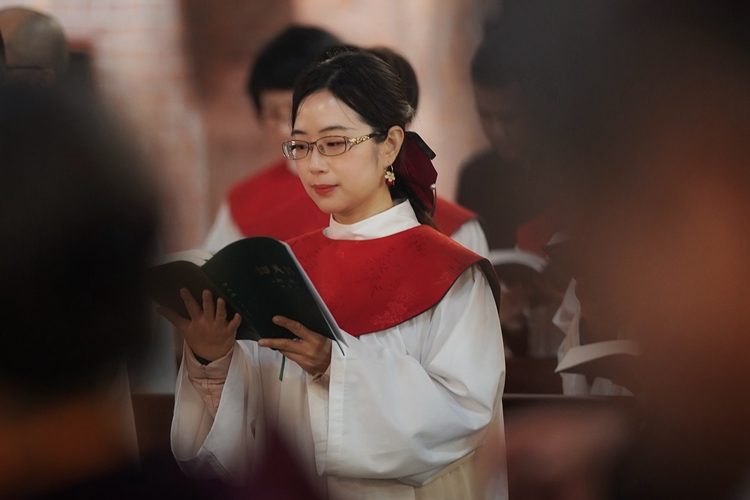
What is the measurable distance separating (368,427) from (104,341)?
0.57 meters

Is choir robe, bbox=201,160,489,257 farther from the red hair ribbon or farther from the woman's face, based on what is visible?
the woman's face

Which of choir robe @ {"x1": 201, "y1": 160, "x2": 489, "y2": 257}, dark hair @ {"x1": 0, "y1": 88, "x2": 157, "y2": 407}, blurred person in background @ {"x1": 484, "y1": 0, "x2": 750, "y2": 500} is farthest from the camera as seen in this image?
choir robe @ {"x1": 201, "y1": 160, "x2": 489, "y2": 257}

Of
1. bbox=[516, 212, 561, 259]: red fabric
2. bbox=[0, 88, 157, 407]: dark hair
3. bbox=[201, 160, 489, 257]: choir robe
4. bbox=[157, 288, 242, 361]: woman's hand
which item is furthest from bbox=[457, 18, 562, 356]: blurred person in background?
bbox=[0, 88, 157, 407]: dark hair

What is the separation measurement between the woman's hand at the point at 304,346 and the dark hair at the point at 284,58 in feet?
6.08

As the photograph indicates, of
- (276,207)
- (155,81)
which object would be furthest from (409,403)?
(155,81)

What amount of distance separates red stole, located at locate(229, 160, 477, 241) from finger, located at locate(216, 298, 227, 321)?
1.50m

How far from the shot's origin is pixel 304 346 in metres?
1.55

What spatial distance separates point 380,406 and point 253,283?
1.18 feet

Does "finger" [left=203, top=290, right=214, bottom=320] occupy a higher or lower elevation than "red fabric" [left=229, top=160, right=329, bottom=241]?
higher

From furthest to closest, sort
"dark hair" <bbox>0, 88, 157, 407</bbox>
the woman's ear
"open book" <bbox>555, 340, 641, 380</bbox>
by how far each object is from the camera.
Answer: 1. "open book" <bbox>555, 340, 641, 380</bbox>
2. the woman's ear
3. "dark hair" <bbox>0, 88, 157, 407</bbox>

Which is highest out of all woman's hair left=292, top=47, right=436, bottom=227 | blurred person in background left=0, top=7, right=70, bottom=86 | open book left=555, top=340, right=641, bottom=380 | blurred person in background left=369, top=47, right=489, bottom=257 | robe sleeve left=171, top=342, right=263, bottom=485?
blurred person in background left=0, top=7, right=70, bottom=86

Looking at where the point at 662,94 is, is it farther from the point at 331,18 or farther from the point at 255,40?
the point at 255,40

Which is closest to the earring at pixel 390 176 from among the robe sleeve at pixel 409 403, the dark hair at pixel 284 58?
the robe sleeve at pixel 409 403

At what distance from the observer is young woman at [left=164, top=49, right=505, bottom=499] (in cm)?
158
